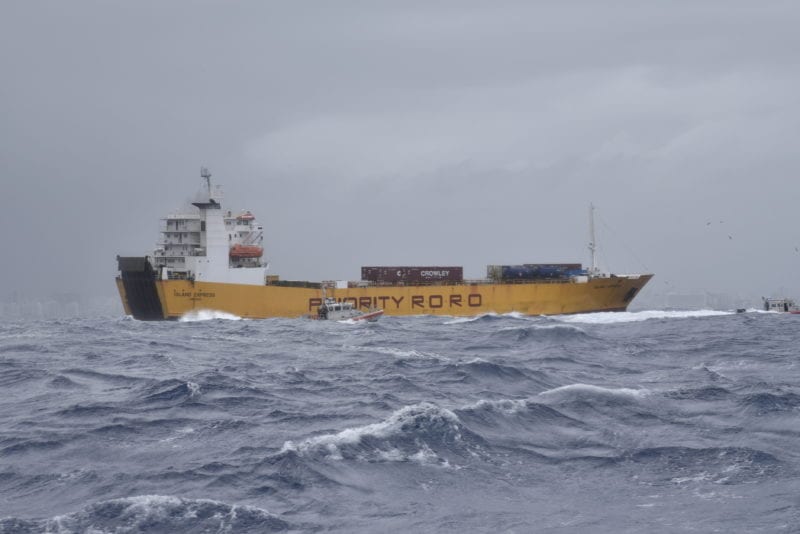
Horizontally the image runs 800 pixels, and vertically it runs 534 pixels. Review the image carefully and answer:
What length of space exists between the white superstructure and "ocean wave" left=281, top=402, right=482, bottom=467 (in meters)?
55.6

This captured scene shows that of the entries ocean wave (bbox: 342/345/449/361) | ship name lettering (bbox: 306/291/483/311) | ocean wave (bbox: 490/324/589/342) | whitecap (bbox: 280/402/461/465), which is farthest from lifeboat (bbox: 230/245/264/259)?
whitecap (bbox: 280/402/461/465)

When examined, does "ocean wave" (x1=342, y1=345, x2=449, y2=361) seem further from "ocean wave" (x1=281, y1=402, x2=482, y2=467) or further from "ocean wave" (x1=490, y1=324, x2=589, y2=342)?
"ocean wave" (x1=281, y1=402, x2=482, y2=467)

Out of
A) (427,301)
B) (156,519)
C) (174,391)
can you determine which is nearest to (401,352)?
(174,391)

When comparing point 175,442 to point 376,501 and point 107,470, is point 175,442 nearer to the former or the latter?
point 107,470

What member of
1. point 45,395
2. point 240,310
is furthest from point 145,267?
point 45,395

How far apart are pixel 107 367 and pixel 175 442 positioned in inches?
645

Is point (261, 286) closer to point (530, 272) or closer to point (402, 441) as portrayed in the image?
point (530, 272)

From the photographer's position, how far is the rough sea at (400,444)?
16250 millimetres

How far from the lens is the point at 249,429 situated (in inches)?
893

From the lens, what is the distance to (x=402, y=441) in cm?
2123

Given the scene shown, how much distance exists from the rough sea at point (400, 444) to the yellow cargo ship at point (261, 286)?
36120mm

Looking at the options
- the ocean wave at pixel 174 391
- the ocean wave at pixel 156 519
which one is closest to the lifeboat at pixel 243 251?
the ocean wave at pixel 174 391

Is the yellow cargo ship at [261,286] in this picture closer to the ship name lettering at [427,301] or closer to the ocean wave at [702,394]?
the ship name lettering at [427,301]

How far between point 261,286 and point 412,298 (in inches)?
569
